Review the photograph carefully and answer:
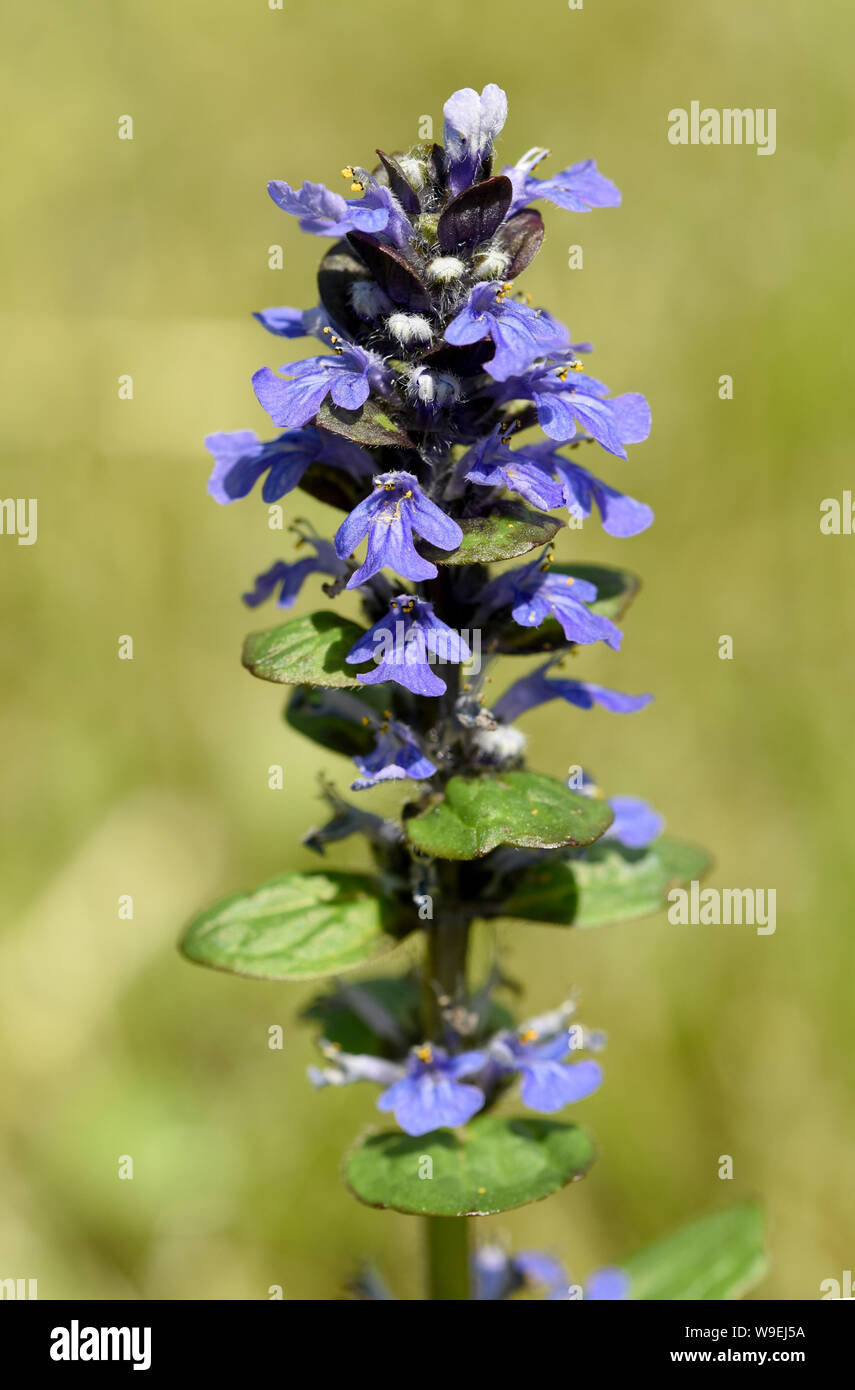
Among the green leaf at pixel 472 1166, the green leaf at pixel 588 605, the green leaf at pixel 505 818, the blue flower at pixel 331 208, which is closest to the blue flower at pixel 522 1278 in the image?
the green leaf at pixel 472 1166

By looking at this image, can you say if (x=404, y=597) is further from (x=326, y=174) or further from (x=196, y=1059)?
(x=326, y=174)

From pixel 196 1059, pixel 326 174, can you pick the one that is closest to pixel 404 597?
pixel 196 1059

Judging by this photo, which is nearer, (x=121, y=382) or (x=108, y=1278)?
(x=108, y=1278)

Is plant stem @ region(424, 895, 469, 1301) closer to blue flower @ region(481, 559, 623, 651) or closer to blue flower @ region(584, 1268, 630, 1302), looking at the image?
blue flower @ region(481, 559, 623, 651)

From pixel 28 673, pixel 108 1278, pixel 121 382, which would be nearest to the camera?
pixel 108 1278

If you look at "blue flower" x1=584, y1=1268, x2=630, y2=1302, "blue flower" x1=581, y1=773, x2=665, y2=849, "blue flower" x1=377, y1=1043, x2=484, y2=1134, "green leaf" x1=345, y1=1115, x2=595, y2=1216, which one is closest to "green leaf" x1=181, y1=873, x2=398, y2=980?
"blue flower" x1=377, y1=1043, x2=484, y2=1134

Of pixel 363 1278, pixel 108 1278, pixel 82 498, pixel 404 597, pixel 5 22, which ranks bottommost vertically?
pixel 108 1278
